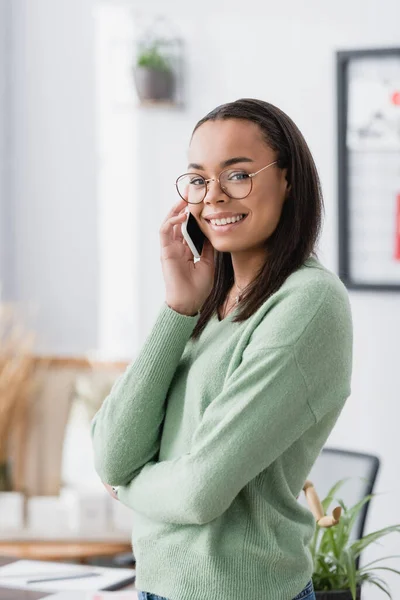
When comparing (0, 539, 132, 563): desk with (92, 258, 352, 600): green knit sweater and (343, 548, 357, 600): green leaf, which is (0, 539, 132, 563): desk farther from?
(92, 258, 352, 600): green knit sweater

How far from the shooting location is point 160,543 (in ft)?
4.58

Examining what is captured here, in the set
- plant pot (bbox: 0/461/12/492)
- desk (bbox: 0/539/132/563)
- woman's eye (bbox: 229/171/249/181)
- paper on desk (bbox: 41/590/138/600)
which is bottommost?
A: desk (bbox: 0/539/132/563)

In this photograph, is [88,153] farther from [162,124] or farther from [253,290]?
[253,290]

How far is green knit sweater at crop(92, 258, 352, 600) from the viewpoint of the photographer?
130 centimetres

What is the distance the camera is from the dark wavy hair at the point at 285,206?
1.42 metres

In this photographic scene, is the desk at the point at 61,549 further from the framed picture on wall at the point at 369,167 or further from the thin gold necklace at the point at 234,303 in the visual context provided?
the thin gold necklace at the point at 234,303

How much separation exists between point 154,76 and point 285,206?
2.22 m

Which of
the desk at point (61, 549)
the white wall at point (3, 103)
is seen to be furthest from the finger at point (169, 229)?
the white wall at point (3, 103)

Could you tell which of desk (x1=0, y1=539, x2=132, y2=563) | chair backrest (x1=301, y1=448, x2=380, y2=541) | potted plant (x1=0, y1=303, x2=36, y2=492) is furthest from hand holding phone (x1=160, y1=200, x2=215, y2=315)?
potted plant (x1=0, y1=303, x2=36, y2=492)

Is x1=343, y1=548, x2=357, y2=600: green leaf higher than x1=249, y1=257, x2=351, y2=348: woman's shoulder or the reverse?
the reverse

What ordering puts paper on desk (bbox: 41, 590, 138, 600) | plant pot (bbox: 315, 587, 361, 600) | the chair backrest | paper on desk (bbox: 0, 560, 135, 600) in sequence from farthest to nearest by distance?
the chair backrest, paper on desk (bbox: 0, 560, 135, 600), paper on desk (bbox: 41, 590, 138, 600), plant pot (bbox: 315, 587, 361, 600)

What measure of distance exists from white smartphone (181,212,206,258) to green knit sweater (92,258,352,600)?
0.16 meters

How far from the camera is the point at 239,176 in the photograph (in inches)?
55.5

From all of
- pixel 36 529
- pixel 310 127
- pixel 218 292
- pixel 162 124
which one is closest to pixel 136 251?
pixel 162 124
